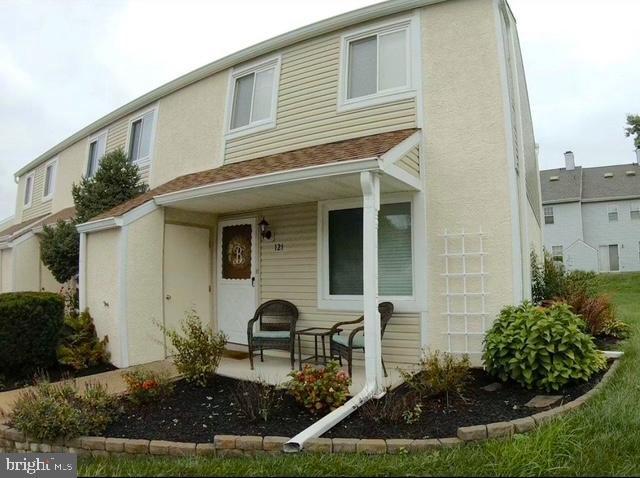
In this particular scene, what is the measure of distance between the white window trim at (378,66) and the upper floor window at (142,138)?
5.51m

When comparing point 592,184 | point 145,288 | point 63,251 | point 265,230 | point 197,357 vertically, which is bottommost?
point 197,357

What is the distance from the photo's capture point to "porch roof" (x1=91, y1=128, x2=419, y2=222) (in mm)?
5352

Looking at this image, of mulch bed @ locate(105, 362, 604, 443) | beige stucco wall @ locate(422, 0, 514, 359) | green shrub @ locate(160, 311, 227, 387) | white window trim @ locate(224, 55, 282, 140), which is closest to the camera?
mulch bed @ locate(105, 362, 604, 443)

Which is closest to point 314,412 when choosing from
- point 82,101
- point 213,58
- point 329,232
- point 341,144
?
point 329,232

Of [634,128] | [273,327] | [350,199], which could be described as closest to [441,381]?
[350,199]

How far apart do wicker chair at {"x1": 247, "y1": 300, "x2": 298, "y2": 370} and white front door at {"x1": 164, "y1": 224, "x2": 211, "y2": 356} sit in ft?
4.49

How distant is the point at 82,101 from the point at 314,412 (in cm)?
1929

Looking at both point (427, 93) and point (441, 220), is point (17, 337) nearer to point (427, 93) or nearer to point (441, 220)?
point (441, 220)

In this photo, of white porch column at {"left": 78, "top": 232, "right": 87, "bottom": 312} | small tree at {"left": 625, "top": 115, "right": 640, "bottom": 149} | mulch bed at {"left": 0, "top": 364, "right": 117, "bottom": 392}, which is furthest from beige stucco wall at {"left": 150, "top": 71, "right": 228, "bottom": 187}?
small tree at {"left": 625, "top": 115, "right": 640, "bottom": 149}

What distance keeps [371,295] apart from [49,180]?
15.3 metres

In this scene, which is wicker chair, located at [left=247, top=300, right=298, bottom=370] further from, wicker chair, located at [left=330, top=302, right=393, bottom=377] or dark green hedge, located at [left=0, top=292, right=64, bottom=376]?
dark green hedge, located at [left=0, top=292, right=64, bottom=376]

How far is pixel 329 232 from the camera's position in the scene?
22.0 ft

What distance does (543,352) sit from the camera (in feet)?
14.6

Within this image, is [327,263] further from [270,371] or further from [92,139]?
[92,139]
